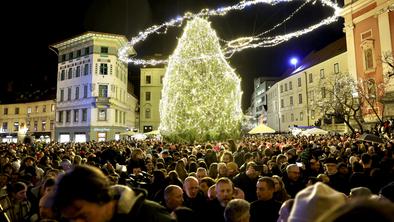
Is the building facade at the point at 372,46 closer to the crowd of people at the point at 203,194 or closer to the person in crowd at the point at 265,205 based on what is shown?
the crowd of people at the point at 203,194

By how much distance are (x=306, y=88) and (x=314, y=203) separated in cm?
6405

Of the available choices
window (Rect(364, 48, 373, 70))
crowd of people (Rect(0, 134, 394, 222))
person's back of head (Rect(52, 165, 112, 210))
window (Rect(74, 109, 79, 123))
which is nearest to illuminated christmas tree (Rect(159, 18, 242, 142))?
crowd of people (Rect(0, 134, 394, 222))

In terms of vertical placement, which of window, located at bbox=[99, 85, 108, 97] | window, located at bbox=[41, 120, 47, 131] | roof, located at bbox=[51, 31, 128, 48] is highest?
roof, located at bbox=[51, 31, 128, 48]

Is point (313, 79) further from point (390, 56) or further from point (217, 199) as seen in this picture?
point (217, 199)

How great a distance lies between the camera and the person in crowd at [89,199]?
2.15 meters

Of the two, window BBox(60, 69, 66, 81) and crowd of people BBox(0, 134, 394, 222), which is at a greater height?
window BBox(60, 69, 66, 81)

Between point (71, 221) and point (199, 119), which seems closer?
point (71, 221)

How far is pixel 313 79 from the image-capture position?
60.5 m

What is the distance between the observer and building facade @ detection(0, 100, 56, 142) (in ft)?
217

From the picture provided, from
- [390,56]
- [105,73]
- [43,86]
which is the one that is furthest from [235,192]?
[43,86]

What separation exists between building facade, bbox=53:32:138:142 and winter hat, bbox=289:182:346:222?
52.4 meters

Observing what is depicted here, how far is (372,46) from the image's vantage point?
37.7 meters

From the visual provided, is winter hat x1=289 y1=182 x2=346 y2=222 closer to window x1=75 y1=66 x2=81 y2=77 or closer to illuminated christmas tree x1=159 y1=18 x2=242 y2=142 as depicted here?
illuminated christmas tree x1=159 y1=18 x2=242 y2=142

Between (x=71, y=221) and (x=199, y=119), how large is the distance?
25729mm
